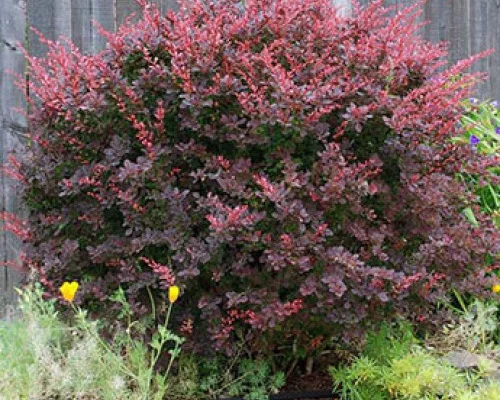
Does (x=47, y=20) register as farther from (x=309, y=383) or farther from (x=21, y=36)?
(x=309, y=383)

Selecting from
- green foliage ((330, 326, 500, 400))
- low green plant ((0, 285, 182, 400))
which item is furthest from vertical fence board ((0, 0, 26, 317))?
green foliage ((330, 326, 500, 400))

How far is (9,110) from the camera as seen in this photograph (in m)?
4.36

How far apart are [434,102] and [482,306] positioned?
3.74ft

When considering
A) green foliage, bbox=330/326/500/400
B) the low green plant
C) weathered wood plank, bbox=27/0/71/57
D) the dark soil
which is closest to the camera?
the low green plant

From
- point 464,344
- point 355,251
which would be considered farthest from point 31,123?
point 464,344

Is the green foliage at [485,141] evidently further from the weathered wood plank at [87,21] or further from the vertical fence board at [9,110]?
the vertical fence board at [9,110]

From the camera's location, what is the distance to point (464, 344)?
3.72 meters

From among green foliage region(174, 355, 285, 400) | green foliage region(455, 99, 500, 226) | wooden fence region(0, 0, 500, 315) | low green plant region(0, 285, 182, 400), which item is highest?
wooden fence region(0, 0, 500, 315)

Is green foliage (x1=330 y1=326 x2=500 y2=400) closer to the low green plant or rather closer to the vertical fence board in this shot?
the low green plant

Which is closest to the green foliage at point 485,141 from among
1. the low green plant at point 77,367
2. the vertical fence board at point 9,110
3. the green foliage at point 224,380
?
the green foliage at point 224,380

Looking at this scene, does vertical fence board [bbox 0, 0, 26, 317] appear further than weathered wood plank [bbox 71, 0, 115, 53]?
No

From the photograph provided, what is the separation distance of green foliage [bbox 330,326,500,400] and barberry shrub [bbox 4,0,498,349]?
0.17 metres

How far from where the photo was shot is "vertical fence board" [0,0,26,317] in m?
4.32

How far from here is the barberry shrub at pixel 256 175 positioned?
2910mm
